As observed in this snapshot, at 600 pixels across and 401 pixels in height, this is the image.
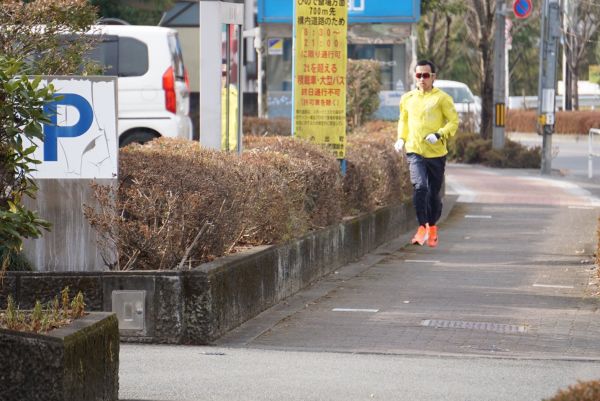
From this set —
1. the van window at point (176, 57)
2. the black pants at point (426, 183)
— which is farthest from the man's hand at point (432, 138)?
the van window at point (176, 57)

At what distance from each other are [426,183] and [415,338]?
519cm

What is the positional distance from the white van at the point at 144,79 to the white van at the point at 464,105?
70.2 ft

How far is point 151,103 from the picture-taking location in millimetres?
20250

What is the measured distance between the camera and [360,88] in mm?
23219

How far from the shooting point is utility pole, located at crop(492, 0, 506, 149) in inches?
1368

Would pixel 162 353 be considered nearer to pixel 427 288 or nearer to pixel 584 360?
pixel 584 360

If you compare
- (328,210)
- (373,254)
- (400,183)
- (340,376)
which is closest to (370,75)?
(400,183)

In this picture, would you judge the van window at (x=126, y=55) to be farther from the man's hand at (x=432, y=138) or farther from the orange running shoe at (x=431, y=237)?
the man's hand at (x=432, y=138)

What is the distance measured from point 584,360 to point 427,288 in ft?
12.2

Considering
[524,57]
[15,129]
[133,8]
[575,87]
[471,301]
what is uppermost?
[524,57]

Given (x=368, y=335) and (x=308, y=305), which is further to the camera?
(x=308, y=305)

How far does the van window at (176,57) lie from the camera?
2047 cm

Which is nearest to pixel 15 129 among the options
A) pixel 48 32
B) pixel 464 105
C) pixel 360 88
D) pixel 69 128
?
pixel 69 128

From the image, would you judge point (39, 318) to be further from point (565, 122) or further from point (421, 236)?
point (565, 122)
